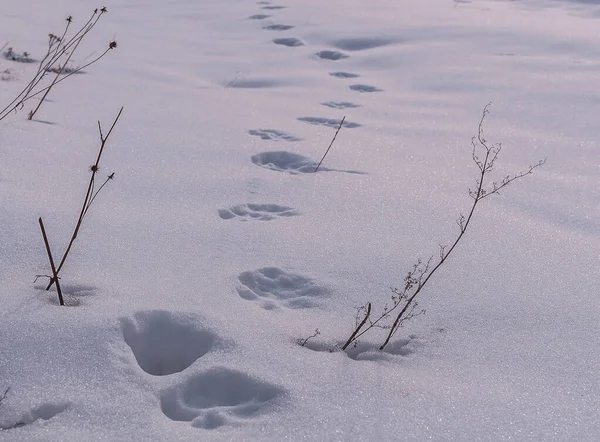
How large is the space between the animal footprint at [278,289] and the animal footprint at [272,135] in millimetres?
1277

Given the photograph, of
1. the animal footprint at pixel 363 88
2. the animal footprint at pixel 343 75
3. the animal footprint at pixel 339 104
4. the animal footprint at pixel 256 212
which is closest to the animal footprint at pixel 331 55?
the animal footprint at pixel 343 75

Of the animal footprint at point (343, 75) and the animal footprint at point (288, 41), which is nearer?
the animal footprint at point (343, 75)

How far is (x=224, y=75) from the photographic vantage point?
423 cm

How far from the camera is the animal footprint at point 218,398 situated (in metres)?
1.29

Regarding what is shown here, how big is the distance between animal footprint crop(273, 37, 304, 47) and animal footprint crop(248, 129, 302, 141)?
230 centimetres

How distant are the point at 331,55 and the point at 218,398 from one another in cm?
392

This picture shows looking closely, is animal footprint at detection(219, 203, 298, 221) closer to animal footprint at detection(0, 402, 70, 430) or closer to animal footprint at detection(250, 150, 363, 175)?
animal footprint at detection(250, 150, 363, 175)

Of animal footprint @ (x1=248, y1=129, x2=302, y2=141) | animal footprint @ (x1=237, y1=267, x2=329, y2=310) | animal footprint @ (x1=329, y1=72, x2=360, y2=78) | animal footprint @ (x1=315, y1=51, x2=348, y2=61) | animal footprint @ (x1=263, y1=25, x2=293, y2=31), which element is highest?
animal footprint @ (x1=263, y1=25, x2=293, y2=31)

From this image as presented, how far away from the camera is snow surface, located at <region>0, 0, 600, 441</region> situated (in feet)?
4.30

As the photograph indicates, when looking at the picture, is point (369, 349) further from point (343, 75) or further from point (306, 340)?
point (343, 75)

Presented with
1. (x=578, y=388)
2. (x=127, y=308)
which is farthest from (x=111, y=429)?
(x=578, y=388)

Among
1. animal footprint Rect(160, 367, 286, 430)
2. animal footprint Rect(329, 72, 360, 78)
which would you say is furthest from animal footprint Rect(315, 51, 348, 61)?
animal footprint Rect(160, 367, 286, 430)

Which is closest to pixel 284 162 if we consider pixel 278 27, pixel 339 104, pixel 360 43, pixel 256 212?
pixel 256 212

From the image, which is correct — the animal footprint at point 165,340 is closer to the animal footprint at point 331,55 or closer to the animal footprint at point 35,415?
the animal footprint at point 35,415
